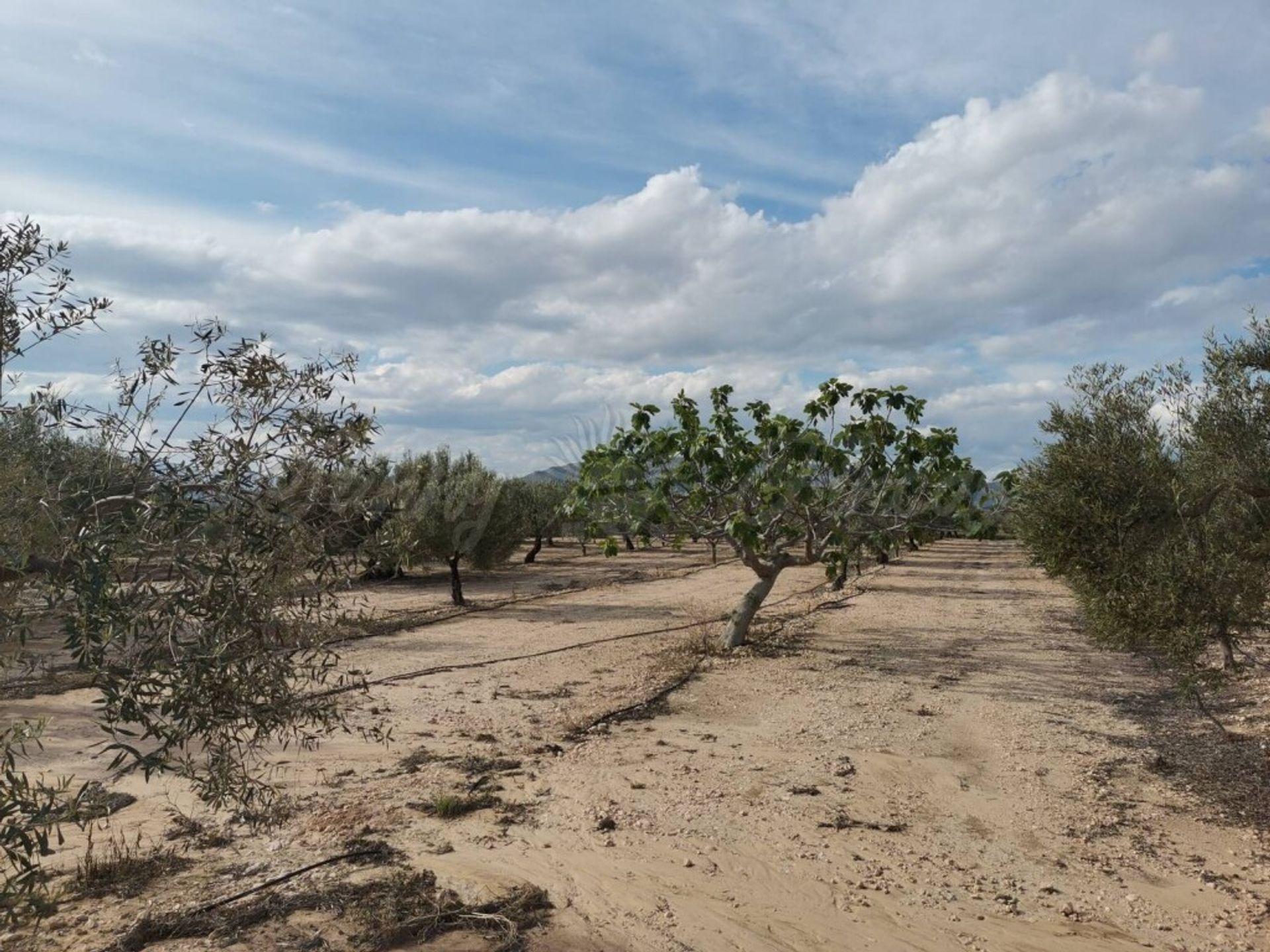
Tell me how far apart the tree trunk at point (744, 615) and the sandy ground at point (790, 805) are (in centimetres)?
89

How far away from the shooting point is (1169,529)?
7395mm

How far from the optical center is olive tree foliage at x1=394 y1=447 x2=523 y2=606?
81.8ft

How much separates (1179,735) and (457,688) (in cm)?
926

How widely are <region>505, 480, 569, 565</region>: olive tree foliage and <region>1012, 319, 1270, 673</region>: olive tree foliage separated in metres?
22.6

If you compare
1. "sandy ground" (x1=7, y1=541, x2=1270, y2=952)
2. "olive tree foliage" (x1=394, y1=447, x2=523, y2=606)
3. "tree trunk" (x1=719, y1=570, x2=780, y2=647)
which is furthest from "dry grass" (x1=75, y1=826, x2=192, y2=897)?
"olive tree foliage" (x1=394, y1=447, x2=523, y2=606)

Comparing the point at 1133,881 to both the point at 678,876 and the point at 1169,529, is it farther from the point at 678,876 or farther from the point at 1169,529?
the point at 678,876

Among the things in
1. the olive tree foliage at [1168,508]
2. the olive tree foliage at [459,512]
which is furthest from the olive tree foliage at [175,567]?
the olive tree foliage at [459,512]

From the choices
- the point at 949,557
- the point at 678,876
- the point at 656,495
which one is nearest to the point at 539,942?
the point at 678,876

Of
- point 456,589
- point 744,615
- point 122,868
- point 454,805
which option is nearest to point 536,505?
point 456,589

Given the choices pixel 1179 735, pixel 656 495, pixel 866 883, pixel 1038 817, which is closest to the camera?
pixel 866 883

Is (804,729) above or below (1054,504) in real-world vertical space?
below

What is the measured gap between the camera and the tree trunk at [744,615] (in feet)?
50.2

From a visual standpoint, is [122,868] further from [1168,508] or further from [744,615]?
[744,615]

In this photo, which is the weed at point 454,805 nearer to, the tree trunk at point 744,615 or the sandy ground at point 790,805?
the sandy ground at point 790,805
